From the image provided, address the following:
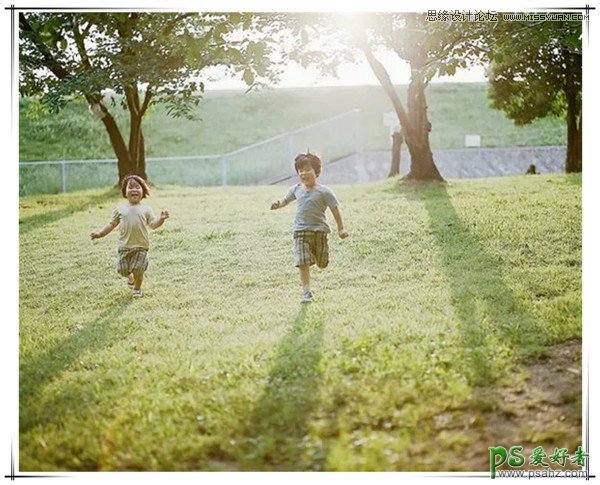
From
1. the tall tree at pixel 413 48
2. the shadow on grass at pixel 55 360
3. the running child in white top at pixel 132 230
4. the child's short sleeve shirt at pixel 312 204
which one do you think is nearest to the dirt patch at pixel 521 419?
the child's short sleeve shirt at pixel 312 204

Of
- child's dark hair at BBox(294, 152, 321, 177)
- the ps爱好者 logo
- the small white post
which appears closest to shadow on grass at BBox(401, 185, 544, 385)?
the ps爱好者 logo

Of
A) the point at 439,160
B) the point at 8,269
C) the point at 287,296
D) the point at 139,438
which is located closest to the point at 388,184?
the point at 439,160

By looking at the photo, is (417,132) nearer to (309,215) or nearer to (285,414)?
(309,215)

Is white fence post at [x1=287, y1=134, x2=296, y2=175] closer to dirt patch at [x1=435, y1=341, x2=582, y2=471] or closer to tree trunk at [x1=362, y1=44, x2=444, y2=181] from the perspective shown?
tree trunk at [x1=362, y1=44, x2=444, y2=181]

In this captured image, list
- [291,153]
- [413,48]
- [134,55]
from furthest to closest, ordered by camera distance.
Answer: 1. [291,153]
2. [134,55]
3. [413,48]

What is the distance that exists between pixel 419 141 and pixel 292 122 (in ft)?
5.17

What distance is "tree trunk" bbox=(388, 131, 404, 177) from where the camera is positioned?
25.7 feet

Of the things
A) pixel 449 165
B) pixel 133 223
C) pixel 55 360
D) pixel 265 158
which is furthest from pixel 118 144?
pixel 449 165

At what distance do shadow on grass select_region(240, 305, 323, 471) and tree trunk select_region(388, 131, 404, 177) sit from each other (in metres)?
4.55

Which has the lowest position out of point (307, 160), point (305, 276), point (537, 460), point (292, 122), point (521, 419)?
point (537, 460)

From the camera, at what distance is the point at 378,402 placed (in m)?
3.11

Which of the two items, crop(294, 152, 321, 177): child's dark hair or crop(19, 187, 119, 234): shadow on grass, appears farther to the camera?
crop(19, 187, 119, 234): shadow on grass

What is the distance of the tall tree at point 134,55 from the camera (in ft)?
14.0

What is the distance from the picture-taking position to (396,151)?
7859mm
